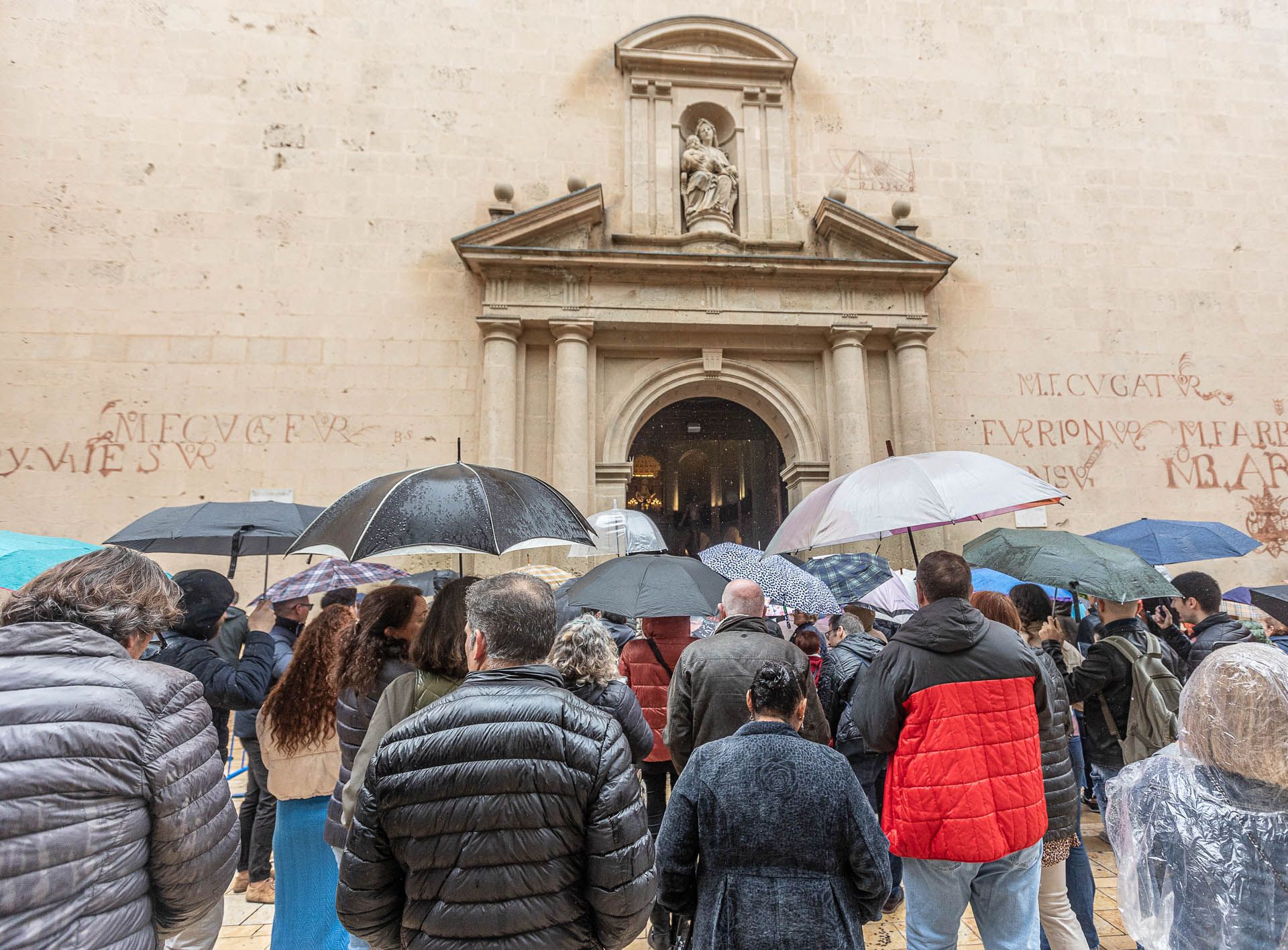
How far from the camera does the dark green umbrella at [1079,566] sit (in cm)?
362

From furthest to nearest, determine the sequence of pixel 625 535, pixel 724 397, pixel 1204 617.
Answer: pixel 724 397, pixel 625 535, pixel 1204 617

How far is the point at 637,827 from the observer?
6.00 feet

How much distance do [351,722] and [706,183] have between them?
30.2ft

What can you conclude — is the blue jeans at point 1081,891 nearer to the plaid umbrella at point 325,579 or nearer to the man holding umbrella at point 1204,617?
the man holding umbrella at point 1204,617

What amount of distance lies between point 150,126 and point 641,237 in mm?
7041

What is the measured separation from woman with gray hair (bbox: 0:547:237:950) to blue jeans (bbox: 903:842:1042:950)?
2.39 m

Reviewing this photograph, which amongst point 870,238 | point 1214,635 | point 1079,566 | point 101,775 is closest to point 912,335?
point 870,238

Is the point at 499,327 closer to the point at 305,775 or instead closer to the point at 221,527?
the point at 221,527

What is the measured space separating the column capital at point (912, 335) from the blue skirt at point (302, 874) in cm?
912

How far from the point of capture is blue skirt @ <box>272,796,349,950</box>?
3084 millimetres

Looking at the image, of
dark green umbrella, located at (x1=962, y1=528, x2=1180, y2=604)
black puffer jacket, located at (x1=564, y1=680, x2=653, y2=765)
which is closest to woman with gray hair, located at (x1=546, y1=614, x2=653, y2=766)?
black puffer jacket, located at (x1=564, y1=680, x2=653, y2=765)

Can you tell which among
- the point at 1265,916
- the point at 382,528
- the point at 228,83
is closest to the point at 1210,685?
the point at 1265,916

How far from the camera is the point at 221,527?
4992 mm

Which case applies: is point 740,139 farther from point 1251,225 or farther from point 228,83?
point 1251,225
